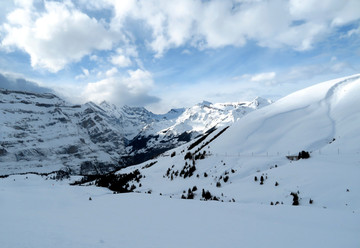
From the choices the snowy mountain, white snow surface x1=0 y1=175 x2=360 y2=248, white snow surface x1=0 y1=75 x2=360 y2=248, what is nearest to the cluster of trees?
the snowy mountain

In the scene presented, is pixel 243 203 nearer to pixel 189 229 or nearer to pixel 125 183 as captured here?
pixel 189 229

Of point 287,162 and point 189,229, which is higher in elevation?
point 287,162

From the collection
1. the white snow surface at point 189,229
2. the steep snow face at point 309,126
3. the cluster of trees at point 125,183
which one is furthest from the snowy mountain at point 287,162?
the white snow surface at point 189,229

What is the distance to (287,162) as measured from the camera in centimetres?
2138

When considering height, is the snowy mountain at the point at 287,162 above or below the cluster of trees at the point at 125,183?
above

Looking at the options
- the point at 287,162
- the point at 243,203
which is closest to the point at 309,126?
the point at 287,162

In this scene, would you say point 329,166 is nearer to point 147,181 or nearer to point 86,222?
point 86,222

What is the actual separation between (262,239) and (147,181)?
26.1 metres

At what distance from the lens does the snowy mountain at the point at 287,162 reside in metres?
14.6

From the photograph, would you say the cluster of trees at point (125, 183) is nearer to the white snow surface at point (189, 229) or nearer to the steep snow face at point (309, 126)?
the steep snow face at point (309, 126)

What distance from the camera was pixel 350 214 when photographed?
9.44 meters

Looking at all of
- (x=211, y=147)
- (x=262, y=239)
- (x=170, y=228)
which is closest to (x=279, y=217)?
(x=262, y=239)

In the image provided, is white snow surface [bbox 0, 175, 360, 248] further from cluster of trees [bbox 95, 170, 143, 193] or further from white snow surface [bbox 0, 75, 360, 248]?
cluster of trees [bbox 95, 170, 143, 193]

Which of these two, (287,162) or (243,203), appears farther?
(287,162)
